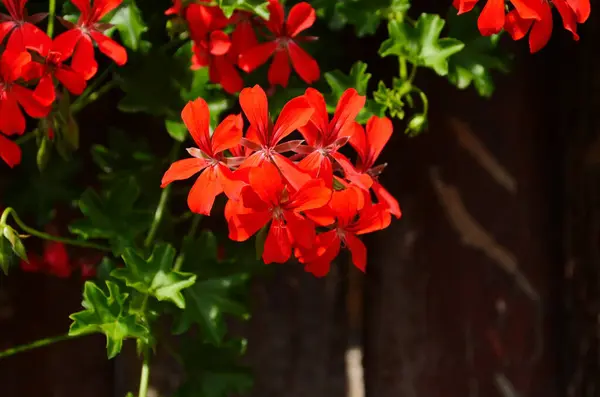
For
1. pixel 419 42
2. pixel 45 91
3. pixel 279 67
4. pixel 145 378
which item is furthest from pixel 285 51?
pixel 145 378

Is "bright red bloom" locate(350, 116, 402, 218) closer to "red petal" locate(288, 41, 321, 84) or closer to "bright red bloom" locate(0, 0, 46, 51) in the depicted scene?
"red petal" locate(288, 41, 321, 84)

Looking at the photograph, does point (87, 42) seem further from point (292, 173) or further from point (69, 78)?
point (292, 173)

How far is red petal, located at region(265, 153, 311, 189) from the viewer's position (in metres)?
0.63

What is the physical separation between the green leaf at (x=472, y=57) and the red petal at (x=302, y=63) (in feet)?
0.48

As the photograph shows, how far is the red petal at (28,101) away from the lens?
0.72m

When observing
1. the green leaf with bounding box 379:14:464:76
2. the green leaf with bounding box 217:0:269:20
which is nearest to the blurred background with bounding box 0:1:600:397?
the green leaf with bounding box 379:14:464:76

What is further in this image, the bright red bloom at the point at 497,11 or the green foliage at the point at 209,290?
the green foliage at the point at 209,290

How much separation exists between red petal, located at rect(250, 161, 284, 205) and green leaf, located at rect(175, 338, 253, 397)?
1.09ft

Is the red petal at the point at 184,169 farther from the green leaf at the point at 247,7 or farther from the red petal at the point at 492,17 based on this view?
the red petal at the point at 492,17

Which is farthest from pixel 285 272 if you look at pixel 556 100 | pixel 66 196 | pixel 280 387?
pixel 556 100

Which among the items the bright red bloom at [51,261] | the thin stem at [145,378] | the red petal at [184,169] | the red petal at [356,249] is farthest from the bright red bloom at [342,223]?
the bright red bloom at [51,261]

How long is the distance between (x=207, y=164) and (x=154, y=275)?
0.15 m

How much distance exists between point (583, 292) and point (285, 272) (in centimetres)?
37

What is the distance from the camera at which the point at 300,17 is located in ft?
2.57
